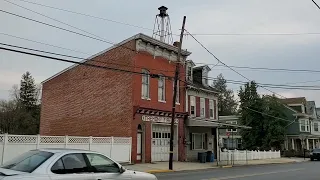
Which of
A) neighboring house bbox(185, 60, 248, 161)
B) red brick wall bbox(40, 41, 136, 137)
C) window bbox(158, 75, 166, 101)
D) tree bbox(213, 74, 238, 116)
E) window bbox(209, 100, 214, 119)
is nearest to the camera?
red brick wall bbox(40, 41, 136, 137)

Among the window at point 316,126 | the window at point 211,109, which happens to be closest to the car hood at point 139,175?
the window at point 211,109

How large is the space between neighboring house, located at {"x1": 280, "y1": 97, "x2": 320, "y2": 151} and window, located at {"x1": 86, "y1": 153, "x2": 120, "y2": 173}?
55586 mm

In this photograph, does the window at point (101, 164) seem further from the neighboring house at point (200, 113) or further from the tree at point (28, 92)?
the tree at point (28, 92)

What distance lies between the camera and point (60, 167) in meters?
7.77

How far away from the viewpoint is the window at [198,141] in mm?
34994

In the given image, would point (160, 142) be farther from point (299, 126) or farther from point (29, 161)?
point (299, 126)

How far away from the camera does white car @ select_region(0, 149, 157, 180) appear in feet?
24.1

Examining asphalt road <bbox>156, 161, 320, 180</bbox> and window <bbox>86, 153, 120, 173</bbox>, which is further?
asphalt road <bbox>156, 161, 320, 180</bbox>

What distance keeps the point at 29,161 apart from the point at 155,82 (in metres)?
22.9

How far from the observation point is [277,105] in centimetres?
5909

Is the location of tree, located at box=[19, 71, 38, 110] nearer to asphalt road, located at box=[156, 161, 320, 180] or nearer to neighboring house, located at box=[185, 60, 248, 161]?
neighboring house, located at box=[185, 60, 248, 161]

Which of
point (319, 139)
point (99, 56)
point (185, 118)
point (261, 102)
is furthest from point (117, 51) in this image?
point (319, 139)

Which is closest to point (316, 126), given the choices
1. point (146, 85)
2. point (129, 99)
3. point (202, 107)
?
point (202, 107)

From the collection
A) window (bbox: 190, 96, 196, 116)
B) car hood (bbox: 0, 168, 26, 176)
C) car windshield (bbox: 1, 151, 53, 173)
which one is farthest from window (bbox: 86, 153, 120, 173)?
window (bbox: 190, 96, 196, 116)
